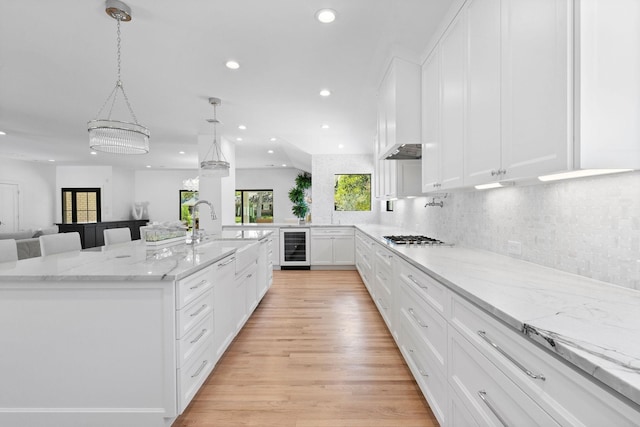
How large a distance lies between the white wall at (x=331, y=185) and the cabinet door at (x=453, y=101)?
4368 mm

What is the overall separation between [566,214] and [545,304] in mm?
711

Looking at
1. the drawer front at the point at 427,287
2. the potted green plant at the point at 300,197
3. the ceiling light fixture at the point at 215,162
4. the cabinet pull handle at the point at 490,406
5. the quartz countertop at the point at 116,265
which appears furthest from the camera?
the potted green plant at the point at 300,197

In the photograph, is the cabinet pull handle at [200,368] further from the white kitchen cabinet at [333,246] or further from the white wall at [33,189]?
the white wall at [33,189]

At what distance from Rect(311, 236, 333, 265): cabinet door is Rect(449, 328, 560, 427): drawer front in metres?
4.62

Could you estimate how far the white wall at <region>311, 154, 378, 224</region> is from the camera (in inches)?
256

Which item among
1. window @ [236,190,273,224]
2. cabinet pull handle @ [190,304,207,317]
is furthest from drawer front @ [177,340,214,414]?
window @ [236,190,273,224]

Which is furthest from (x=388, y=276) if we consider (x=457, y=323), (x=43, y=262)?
(x=43, y=262)

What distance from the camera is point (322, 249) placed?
236 inches

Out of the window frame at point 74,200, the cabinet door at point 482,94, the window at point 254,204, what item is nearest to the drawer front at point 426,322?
the cabinet door at point 482,94

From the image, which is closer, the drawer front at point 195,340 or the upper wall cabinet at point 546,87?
the upper wall cabinet at point 546,87

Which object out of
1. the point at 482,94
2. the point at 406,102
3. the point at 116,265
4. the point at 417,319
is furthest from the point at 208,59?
the point at 417,319

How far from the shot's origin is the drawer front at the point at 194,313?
1.62 meters

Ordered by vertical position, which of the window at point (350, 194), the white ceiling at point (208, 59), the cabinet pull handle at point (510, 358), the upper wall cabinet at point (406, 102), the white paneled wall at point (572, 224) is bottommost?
the cabinet pull handle at point (510, 358)

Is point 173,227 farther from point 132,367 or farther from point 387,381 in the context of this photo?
point 387,381
